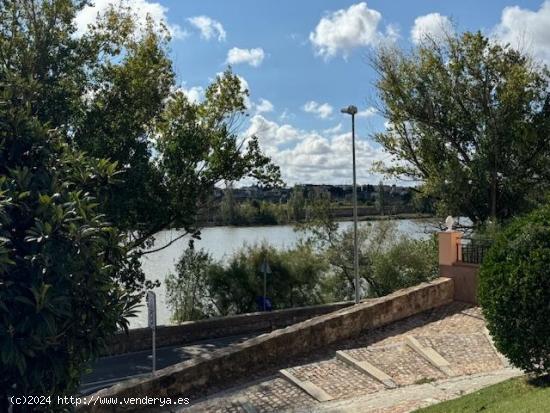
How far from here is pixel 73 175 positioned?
508 centimetres

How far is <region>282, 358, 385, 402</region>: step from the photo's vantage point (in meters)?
9.04

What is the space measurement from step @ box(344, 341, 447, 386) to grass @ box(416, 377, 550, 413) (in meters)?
1.66

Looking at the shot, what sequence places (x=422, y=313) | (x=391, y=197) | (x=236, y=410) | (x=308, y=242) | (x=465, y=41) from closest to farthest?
(x=236, y=410), (x=422, y=313), (x=465, y=41), (x=308, y=242), (x=391, y=197)

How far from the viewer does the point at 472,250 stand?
15.1 meters

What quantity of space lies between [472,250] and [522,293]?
7797 millimetres

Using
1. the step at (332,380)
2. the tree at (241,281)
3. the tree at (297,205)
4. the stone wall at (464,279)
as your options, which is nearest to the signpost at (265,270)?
the tree at (241,281)

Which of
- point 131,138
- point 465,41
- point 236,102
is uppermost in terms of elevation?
point 465,41

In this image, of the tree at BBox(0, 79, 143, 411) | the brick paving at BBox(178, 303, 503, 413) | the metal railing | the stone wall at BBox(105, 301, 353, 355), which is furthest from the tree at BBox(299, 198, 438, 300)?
the tree at BBox(0, 79, 143, 411)

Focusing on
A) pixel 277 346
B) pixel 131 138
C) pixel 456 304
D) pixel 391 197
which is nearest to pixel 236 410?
pixel 277 346

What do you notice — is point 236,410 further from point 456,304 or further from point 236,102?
point 236,102

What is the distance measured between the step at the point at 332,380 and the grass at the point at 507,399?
6.20 feet

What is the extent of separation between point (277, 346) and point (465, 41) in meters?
16.0

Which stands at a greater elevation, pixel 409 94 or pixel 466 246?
pixel 409 94

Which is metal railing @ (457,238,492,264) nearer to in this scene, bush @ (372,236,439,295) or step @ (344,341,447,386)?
step @ (344,341,447,386)
